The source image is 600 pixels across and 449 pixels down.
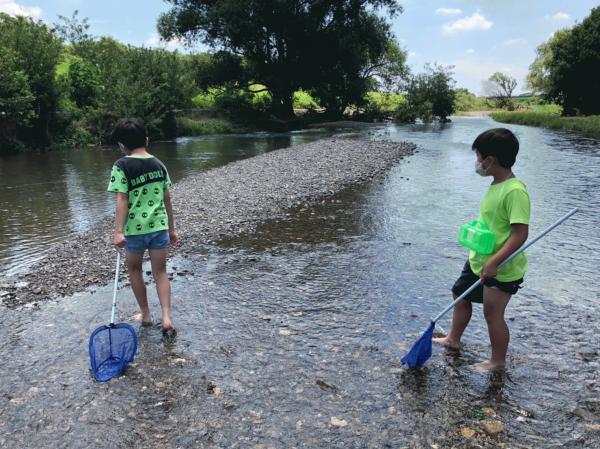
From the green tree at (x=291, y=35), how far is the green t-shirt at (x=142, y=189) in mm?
43520

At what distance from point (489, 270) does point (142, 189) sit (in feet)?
12.2

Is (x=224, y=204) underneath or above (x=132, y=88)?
underneath

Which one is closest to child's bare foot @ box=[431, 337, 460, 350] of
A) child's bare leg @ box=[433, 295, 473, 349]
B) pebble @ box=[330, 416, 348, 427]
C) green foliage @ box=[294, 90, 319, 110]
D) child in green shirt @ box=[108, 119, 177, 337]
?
child's bare leg @ box=[433, 295, 473, 349]

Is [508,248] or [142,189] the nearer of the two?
Result: [508,248]

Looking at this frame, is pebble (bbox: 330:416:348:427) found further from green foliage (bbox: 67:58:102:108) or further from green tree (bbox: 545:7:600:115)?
green tree (bbox: 545:7:600:115)

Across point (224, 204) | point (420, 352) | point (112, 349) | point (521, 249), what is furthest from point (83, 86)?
point (521, 249)

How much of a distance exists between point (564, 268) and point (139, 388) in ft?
22.9

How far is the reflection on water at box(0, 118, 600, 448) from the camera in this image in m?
4.01

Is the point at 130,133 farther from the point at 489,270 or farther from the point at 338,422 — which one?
the point at 489,270

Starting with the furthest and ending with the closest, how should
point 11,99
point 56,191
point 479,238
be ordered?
point 11,99, point 56,191, point 479,238

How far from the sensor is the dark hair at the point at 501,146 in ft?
13.4

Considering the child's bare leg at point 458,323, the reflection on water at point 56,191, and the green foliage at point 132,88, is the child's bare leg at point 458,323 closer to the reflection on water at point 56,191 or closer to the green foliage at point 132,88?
the reflection on water at point 56,191

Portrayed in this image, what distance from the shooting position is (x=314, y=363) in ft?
16.7

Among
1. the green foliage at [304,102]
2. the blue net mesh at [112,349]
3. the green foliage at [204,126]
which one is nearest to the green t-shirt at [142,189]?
the blue net mesh at [112,349]
